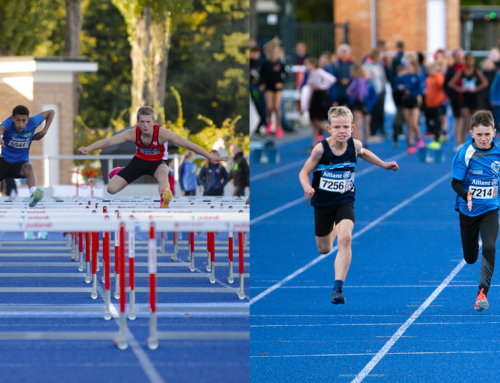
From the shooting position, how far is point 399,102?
62.7 feet

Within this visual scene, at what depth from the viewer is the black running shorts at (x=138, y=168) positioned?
25.5 ft

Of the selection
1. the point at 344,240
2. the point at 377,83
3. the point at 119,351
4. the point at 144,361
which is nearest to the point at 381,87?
the point at 377,83

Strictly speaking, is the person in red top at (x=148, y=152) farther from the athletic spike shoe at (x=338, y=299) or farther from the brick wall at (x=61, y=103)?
the brick wall at (x=61, y=103)

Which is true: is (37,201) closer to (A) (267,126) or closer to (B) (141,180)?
(B) (141,180)

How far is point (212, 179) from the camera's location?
44.9 feet

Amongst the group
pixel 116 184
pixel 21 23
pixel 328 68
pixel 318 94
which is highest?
pixel 21 23

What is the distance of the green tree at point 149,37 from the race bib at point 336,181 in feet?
28.0

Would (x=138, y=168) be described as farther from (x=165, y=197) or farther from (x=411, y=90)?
(x=411, y=90)

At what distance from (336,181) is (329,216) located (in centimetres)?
44

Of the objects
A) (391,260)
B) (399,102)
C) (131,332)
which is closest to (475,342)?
(131,332)

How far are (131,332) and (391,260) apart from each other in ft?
15.5

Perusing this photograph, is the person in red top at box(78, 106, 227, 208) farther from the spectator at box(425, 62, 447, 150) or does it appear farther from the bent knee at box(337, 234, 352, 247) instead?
the spectator at box(425, 62, 447, 150)

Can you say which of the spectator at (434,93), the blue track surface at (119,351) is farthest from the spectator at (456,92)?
the blue track surface at (119,351)

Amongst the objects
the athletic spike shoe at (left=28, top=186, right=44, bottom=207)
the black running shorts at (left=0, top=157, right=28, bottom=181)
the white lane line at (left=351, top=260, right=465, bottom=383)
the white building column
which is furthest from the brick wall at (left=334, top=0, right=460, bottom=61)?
the athletic spike shoe at (left=28, top=186, right=44, bottom=207)
